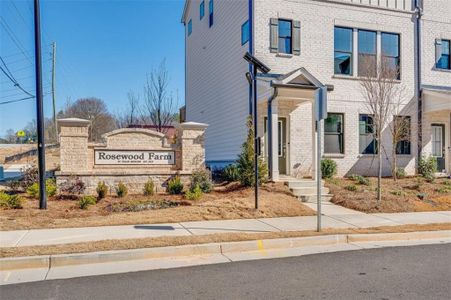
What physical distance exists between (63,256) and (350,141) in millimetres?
12839

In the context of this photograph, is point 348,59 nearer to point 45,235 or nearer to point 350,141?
point 350,141

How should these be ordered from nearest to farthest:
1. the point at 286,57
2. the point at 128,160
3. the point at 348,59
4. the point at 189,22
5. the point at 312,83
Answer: the point at 128,160, the point at 312,83, the point at 286,57, the point at 348,59, the point at 189,22

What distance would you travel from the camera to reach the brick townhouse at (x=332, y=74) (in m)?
14.7

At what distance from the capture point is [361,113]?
16031 millimetres

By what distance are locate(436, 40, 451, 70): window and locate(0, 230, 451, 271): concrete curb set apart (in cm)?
1205

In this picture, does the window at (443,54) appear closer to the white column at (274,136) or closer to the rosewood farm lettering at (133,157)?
the white column at (274,136)

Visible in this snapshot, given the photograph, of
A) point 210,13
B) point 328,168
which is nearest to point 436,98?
point 328,168

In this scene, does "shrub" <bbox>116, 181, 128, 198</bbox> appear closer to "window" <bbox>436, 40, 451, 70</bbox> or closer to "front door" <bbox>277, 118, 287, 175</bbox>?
"front door" <bbox>277, 118, 287, 175</bbox>

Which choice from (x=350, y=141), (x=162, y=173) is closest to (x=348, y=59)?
(x=350, y=141)

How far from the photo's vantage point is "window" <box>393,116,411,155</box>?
612 inches

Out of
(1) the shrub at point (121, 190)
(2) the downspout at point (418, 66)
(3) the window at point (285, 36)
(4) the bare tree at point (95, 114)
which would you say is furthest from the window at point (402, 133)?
(4) the bare tree at point (95, 114)

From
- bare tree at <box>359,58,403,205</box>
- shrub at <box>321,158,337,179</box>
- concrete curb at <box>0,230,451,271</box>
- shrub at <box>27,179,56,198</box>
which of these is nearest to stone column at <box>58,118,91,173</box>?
shrub at <box>27,179,56,198</box>

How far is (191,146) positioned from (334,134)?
6274mm

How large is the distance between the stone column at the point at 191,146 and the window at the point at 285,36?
479cm
